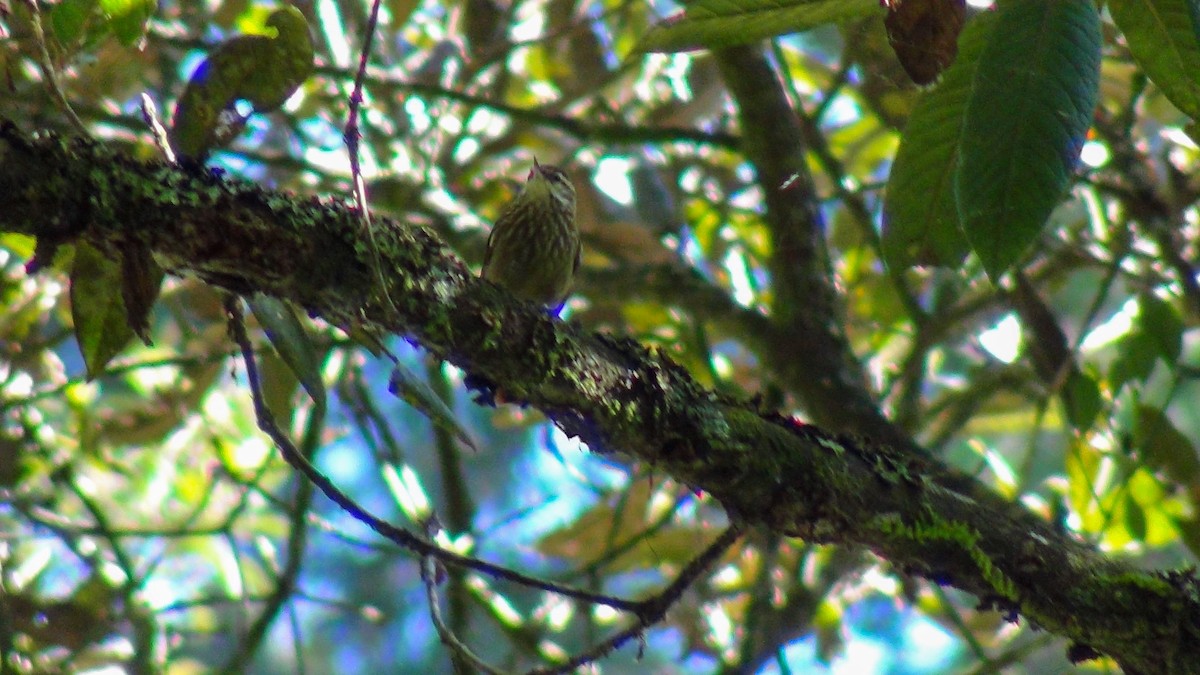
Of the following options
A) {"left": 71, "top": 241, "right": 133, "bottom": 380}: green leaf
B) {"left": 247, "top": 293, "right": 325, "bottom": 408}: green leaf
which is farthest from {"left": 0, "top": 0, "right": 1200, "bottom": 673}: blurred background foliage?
{"left": 247, "top": 293, "right": 325, "bottom": 408}: green leaf

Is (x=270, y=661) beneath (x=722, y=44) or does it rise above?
above

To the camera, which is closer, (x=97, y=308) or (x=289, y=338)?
(x=289, y=338)

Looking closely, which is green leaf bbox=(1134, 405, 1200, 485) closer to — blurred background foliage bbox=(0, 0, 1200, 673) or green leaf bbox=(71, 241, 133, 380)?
blurred background foliage bbox=(0, 0, 1200, 673)

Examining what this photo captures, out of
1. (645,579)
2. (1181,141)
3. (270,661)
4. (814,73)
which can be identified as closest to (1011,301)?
(1181,141)

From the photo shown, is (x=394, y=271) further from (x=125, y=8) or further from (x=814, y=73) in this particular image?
(x=814, y=73)

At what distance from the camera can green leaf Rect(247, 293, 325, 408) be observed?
1.56m

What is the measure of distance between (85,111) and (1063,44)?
299 cm

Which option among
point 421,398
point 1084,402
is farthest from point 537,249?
point 421,398

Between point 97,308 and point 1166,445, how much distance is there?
2712mm

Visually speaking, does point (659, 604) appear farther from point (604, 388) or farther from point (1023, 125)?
point (1023, 125)

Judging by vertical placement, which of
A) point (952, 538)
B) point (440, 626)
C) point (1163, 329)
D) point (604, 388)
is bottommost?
point (440, 626)

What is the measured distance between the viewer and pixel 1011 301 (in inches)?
143

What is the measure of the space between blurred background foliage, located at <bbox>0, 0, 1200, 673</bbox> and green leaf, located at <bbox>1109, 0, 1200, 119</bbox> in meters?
1.35

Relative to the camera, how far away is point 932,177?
1885mm
